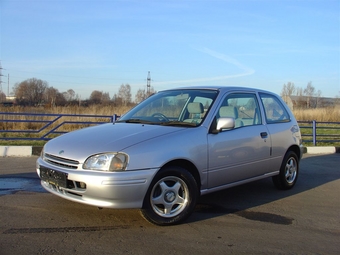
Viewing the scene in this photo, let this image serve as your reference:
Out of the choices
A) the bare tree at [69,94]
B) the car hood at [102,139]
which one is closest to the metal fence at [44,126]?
the car hood at [102,139]

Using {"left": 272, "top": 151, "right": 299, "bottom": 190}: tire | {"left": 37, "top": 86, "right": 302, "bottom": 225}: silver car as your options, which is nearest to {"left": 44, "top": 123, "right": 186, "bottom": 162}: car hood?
{"left": 37, "top": 86, "right": 302, "bottom": 225}: silver car

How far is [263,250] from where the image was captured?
339 centimetres

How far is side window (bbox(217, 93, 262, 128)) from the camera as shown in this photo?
485 cm

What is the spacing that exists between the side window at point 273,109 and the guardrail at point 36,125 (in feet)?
22.4

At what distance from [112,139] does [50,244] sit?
125 centimetres

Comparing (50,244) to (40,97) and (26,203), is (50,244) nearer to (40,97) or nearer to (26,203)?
(26,203)

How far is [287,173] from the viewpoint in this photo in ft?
19.5

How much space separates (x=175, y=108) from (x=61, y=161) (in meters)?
1.85

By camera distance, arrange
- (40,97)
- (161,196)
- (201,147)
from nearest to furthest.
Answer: (161,196)
(201,147)
(40,97)

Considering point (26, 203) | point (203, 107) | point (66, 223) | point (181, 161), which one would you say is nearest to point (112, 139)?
point (181, 161)

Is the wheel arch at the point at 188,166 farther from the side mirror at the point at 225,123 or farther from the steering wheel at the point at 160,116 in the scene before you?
the steering wheel at the point at 160,116

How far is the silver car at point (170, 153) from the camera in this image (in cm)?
358

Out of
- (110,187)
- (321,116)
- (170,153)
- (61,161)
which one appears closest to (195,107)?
(170,153)

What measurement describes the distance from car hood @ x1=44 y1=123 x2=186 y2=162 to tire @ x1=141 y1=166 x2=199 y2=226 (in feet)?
1.59
